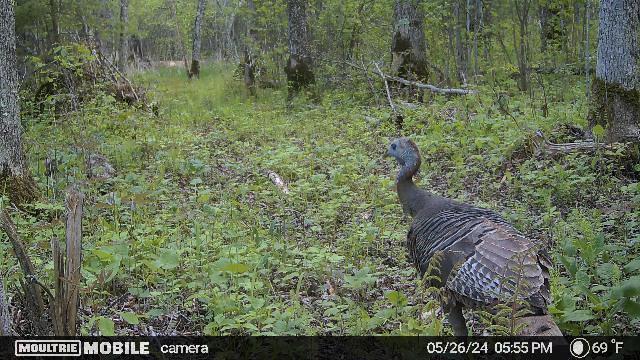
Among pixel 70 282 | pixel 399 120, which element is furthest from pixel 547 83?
pixel 70 282

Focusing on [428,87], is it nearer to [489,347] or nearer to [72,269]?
[489,347]

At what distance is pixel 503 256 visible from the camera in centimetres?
386

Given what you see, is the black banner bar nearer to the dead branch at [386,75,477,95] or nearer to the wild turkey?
the wild turkey

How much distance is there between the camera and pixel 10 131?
7133mm

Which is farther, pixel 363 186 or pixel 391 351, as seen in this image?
pixel 363 186

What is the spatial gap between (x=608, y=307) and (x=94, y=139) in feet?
29.0

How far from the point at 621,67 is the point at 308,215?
4.59 m

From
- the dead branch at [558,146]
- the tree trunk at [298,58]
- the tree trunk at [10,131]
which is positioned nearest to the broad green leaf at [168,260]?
→ the tree trunk at [10,131]

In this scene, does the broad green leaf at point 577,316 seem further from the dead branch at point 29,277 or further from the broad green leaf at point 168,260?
the dead branch at point 29,277

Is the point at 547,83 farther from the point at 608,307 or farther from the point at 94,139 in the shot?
the point at 608,307

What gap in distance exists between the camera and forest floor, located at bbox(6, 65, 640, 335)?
4.62m

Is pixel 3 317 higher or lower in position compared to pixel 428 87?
lower

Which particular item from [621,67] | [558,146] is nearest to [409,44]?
[558,146]

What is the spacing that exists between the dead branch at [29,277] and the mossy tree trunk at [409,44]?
1274 cm
